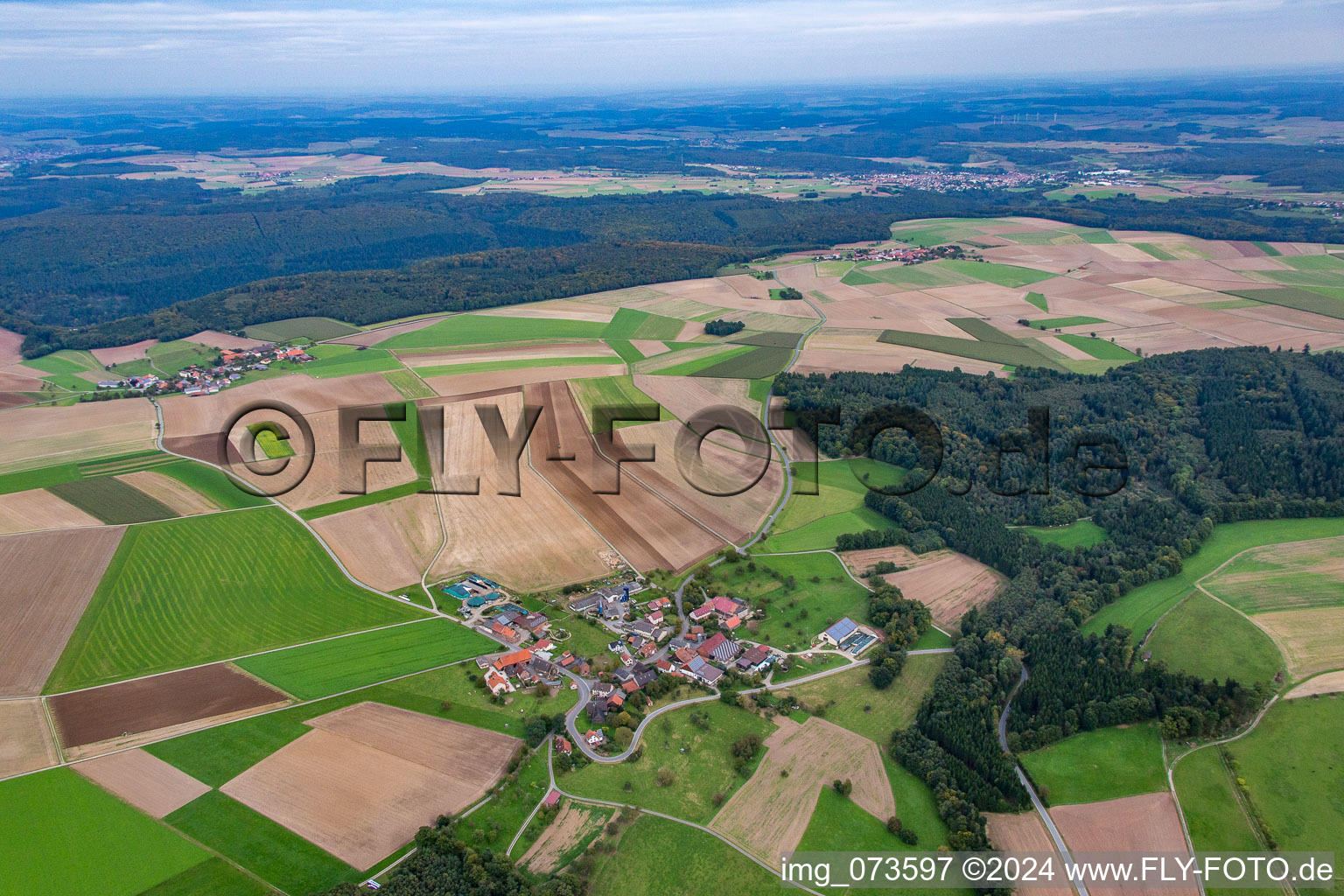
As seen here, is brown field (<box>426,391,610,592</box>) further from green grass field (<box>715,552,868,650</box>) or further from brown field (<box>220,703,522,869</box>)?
brown field (<box>220,703,522,869</box>)

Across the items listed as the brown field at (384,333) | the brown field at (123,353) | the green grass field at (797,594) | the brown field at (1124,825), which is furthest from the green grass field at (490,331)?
the brown field at (1124,825)

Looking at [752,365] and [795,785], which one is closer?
[795,785]

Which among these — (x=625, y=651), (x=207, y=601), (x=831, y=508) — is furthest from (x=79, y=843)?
(x=831, y=508)

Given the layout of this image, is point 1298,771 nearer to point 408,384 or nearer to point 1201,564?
point 1201,564

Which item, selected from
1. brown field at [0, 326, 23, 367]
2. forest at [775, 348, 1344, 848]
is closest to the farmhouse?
forest at [775, 348, 1344, 848]

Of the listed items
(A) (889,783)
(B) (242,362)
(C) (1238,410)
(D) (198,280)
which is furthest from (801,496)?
(D) (198,280)

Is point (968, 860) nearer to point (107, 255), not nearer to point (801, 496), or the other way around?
point (801, 496)
